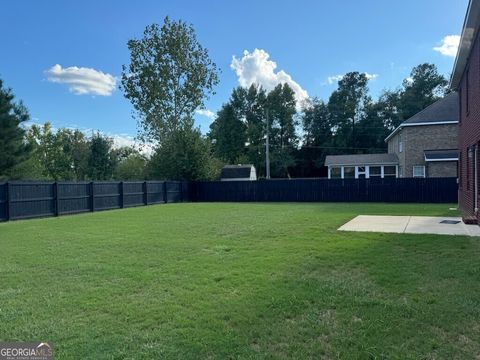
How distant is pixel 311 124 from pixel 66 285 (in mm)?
49485

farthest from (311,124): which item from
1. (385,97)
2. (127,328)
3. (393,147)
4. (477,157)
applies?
(127,328)

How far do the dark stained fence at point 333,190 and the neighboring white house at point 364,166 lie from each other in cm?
777

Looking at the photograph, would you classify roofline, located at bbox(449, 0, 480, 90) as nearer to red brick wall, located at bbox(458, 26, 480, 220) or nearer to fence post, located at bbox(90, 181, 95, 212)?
red brick wall, located at bbox(458, 26, 480, 220)

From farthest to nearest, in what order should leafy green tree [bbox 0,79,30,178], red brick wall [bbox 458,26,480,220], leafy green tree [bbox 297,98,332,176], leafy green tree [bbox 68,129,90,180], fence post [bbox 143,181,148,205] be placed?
leafy green tree [bbox 297,98,332,176] < leafy green tree [bbox 68,129,90,180] < fence post [bbox 143,181,148,205] < leafy green tree [bbox 0,79,30,178] < red brick wall [bbox 458,26,480,220]

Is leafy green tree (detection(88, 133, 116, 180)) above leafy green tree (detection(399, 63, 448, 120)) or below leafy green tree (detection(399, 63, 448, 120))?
below

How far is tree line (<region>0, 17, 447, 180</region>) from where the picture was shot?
28.0 m

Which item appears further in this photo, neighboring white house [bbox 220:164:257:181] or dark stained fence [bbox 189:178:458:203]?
neighboring white house [bbox 220:164:257:181]

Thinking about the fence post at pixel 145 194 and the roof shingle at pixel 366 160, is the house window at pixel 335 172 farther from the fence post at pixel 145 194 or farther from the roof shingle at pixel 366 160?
the fence post at pixel 145 194

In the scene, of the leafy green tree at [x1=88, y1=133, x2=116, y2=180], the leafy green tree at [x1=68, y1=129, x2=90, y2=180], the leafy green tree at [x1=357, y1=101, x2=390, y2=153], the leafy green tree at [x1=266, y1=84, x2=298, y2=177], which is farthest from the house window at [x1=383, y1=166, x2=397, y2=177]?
the leafy green tree at [x1=68, y1=129, x2=90, y2=180]

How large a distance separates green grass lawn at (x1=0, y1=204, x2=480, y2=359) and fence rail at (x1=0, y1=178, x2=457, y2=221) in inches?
292

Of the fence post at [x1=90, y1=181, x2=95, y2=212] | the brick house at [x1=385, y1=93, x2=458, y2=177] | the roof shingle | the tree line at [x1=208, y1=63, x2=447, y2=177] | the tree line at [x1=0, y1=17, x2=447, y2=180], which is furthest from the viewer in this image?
the tree line at [x1=208, y1=63, x2=447, y2=177]

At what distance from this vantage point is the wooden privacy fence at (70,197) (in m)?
13.5

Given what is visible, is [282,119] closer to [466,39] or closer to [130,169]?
[130,169]

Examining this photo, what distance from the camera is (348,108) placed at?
49938mm
